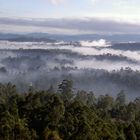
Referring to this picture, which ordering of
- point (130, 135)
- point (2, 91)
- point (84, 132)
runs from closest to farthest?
point (84, 132) → point (130, 135) → point (2, 91)

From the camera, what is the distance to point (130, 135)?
204ft

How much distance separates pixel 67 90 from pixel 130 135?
70643 mm

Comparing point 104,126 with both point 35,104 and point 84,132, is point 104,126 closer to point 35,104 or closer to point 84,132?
point 84,132

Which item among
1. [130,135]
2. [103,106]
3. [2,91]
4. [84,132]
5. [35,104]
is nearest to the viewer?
[84,132]

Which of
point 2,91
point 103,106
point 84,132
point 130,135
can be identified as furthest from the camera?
point 2,91

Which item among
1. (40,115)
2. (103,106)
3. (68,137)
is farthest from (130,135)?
(103,106)

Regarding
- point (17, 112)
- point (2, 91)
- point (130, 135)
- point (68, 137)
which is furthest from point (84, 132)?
point (2, 91)

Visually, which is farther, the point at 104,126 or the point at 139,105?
the point at 139,105

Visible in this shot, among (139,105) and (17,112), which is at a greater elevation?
(17,112)

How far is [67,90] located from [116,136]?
73730mm

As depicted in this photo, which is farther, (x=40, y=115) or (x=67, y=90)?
(x=67, y=90)

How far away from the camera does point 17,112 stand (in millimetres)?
65188

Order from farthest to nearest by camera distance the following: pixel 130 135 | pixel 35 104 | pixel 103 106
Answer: pixel 103 106 → pixel 35 104 → pixel 130 135

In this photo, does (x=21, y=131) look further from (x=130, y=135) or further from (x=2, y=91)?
(x=2, y=91)
